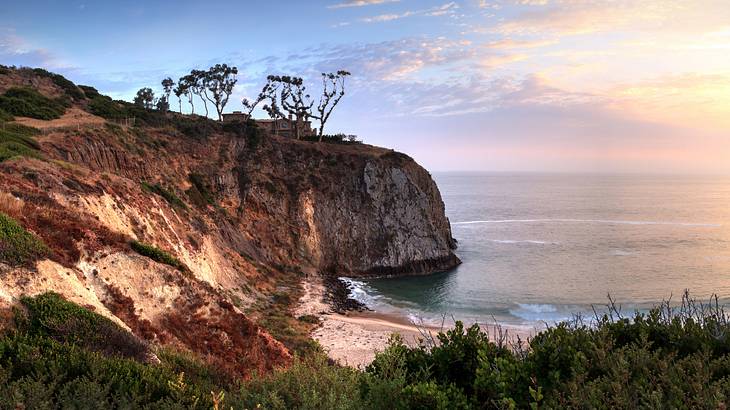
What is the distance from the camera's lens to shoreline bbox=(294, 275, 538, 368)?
98.3ft

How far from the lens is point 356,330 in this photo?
34.8m

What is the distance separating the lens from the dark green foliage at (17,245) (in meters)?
13.5

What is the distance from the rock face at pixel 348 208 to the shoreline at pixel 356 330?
10750 mm

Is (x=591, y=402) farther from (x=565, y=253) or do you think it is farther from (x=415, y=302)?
(x=565, y=253)

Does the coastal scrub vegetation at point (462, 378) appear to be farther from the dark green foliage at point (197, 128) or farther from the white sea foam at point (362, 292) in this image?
the dark green foliage at point (197, 128)

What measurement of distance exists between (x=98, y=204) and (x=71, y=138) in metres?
17.4

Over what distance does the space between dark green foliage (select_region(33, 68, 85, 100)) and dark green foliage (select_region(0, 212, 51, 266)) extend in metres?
55.6

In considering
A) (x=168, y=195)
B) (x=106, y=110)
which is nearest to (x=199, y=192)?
→ (x=168, y=195)

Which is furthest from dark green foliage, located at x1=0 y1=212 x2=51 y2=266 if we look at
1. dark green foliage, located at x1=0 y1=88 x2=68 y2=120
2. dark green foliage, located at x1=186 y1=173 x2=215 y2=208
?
dark green foliage, located at x1=0 y1=88 x2=68 y2=120

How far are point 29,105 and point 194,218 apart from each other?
901 inches

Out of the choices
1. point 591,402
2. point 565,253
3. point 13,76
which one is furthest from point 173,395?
point 13,76

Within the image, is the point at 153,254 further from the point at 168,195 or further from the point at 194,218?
the point at 168,195

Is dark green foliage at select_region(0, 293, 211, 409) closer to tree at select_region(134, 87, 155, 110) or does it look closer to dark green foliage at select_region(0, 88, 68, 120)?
dark green foliage at select_region(0, 88, 68, 120)

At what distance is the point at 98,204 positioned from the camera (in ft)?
82.1
